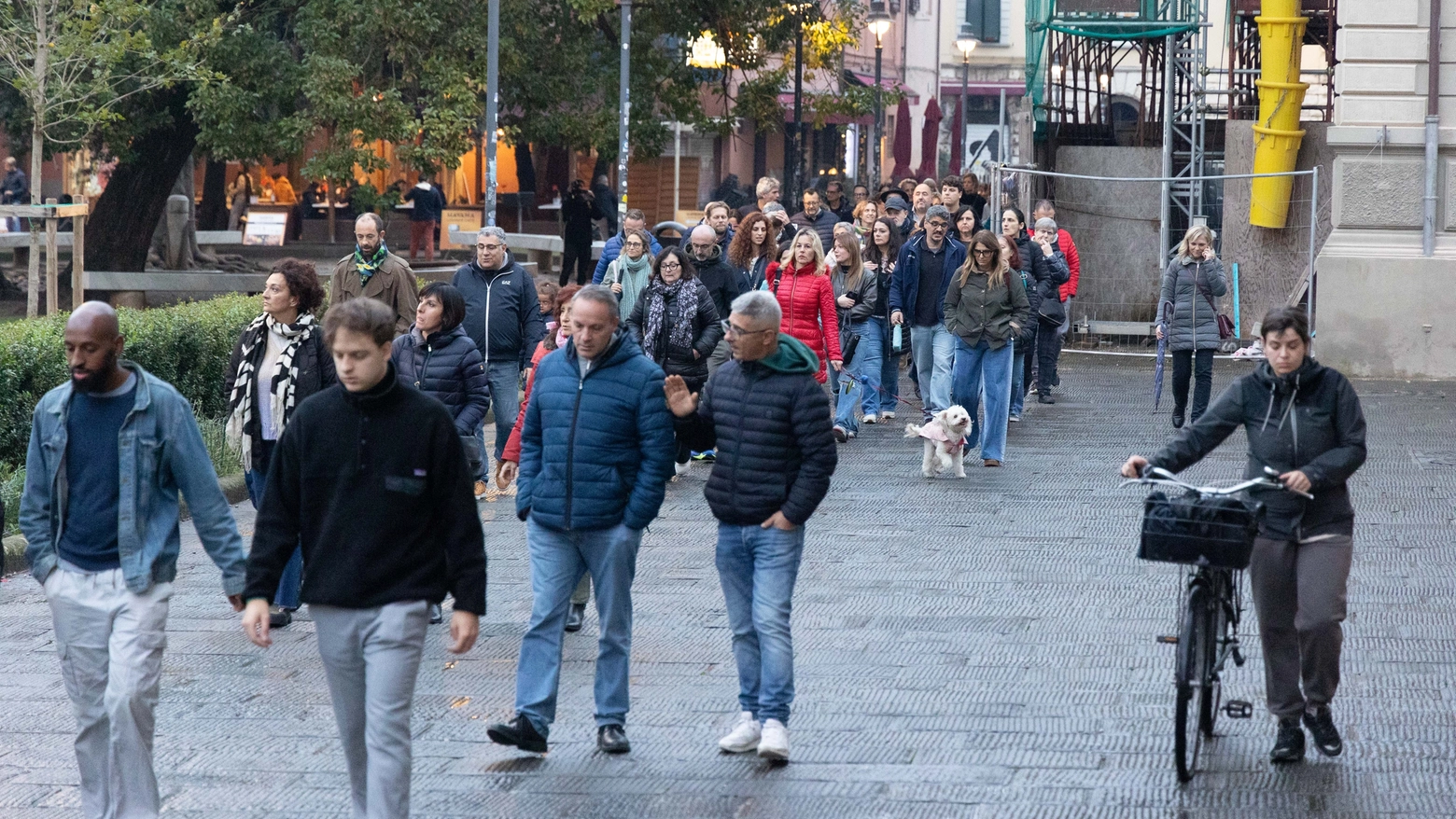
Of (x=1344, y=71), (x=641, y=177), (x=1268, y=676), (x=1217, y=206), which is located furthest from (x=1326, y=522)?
(x=641, y=177)

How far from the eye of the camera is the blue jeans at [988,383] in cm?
1280

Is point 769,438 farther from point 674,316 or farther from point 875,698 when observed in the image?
point 674,316

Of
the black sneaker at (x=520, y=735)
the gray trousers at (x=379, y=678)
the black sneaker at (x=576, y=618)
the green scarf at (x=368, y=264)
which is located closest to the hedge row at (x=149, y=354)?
the green scarf at (x=368, y=264)

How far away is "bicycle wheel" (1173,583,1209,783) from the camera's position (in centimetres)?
597

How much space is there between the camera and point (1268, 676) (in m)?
6.39

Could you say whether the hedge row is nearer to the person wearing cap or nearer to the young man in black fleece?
the person wearing cap

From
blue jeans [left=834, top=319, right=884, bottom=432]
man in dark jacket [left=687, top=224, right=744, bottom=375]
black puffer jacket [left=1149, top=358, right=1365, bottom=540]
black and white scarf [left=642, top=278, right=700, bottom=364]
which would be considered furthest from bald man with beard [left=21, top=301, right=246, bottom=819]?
blue jeans [left=834, top=319, right=884, bottom=432]

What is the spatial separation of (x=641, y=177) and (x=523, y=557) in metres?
36.2

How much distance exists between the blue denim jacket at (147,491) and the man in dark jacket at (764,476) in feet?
5.27

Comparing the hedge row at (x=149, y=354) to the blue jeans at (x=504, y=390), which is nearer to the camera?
the hedge row at (x=149, y=354)

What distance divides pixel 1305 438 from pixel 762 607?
6.09 ft

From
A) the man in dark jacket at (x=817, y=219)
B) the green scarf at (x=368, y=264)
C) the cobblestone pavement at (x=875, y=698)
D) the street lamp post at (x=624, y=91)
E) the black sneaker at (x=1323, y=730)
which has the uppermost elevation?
the street lamp post at (x=624, y=91)

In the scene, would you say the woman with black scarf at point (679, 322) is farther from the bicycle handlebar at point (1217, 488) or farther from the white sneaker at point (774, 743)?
the bicycle handlebar at point (1217, 488)

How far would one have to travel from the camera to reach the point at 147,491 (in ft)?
17.4
